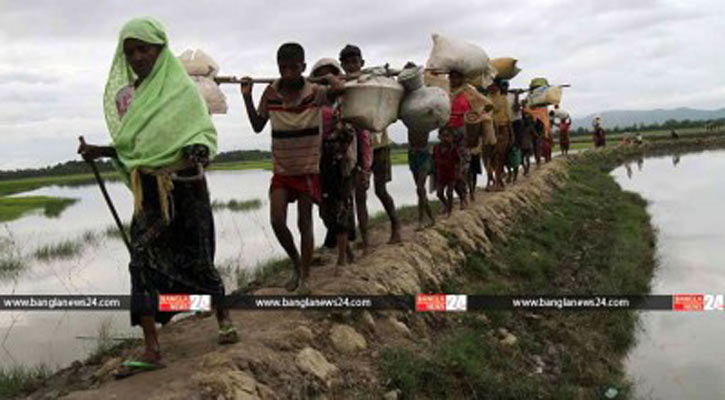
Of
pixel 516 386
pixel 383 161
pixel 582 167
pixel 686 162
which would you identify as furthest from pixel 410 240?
pixel 686 162

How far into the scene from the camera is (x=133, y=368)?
3434 mm

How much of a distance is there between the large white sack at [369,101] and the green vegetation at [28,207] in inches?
625

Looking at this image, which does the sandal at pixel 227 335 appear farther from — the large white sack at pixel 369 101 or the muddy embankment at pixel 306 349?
the large white sack at pixel 369 101

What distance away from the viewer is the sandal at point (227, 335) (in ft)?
12.2

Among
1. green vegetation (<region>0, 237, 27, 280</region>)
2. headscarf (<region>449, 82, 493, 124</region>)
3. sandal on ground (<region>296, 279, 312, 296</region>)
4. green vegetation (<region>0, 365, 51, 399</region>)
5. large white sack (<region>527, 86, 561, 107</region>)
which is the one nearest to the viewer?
green vegetation (<region>0, 365, 51, 399</region>)

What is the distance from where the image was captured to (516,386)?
428cm

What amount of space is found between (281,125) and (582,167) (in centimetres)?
2072

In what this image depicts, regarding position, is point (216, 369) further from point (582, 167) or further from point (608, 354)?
point (582, 167)

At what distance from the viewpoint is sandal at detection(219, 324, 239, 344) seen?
3.71m

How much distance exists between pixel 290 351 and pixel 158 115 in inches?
59.5

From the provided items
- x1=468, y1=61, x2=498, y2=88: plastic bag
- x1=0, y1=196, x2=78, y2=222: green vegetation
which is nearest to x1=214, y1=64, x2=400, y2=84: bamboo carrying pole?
x1=468, y1=61, x2=498, y2=88: plastic bag

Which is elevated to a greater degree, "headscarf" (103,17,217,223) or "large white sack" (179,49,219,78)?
"large white sack" (179,49,219,78)

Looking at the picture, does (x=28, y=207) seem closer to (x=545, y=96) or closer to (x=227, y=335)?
(x=545, y=96)

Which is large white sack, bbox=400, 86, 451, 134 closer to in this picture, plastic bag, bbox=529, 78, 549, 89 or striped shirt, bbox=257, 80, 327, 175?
striped shirt, bbox=257, 80, 327, 175
